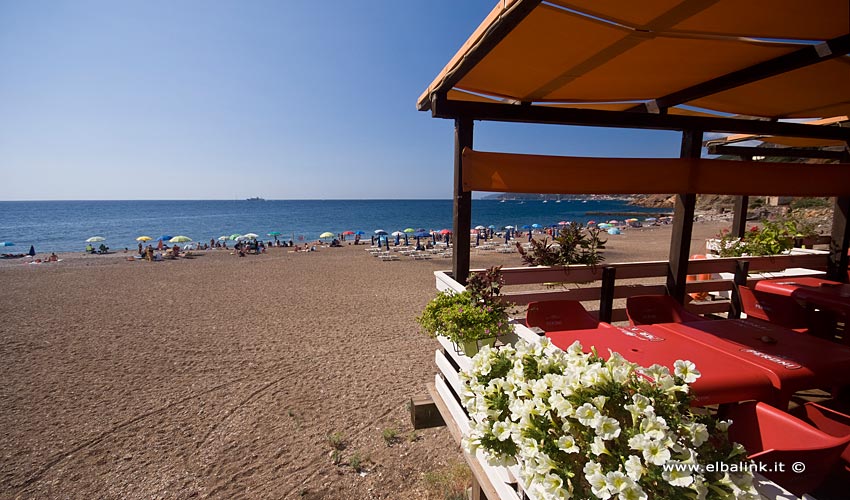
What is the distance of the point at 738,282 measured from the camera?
4.06 meters

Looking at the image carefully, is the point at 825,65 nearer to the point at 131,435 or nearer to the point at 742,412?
the point at 742,412

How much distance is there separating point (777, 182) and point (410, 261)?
15554 mm

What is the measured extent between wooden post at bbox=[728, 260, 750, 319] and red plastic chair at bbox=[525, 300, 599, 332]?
1.93 meters

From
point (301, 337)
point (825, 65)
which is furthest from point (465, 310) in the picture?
point (301, 337)

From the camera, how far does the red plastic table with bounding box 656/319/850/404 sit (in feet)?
6.43

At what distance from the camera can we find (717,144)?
18.1 ft

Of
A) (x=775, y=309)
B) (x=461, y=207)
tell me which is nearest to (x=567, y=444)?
(x=461, y=207)

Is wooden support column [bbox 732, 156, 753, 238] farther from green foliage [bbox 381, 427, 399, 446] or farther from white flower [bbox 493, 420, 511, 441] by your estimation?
white flower [bbox 493, 420, 511, 441]

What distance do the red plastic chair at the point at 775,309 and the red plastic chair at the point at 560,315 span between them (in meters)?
1.57

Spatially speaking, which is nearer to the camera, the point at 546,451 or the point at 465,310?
the point at 546,451

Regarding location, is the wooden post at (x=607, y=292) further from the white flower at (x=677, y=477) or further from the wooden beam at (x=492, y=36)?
the white flower at (x=677, y=477)

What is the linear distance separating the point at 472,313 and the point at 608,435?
135cm

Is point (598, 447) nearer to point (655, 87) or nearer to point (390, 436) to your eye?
point (655, 87)

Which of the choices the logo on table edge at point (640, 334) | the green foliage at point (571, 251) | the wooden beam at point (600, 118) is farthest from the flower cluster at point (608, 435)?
the green foliage at point (571, 251)
